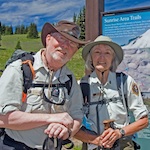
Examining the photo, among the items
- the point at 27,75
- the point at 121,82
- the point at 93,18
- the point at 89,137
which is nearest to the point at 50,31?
the point at 27,75

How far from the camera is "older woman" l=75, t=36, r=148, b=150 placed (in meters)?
2.31

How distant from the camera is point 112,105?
2361mm

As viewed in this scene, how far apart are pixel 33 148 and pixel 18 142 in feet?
0.33

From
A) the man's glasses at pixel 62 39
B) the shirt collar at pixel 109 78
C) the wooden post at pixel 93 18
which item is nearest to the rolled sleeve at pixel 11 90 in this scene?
the man's glasses at pixel 62 39

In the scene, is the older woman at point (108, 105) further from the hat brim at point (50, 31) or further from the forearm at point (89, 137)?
the hat brim at point (50, 31)

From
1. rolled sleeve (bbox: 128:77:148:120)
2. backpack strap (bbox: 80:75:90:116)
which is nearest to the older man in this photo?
backpack strap (bbox: 80:75:90:116)

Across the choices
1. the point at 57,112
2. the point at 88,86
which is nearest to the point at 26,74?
the point at 57,112

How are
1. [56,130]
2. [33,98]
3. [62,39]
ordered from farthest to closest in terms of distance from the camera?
1. [62,39]
2. [33,98]
3. [56,130]

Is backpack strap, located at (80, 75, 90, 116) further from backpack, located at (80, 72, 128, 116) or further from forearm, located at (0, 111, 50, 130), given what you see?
forearm, located at (0, 111, 50, 130)

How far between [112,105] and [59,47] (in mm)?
673

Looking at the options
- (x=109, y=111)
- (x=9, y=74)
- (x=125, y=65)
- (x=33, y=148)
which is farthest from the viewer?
(x=125, y=65)

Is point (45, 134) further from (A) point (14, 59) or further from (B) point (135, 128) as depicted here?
(B) point (135, 128)

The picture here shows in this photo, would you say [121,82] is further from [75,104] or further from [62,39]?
[62,39]

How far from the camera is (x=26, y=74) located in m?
1.88
